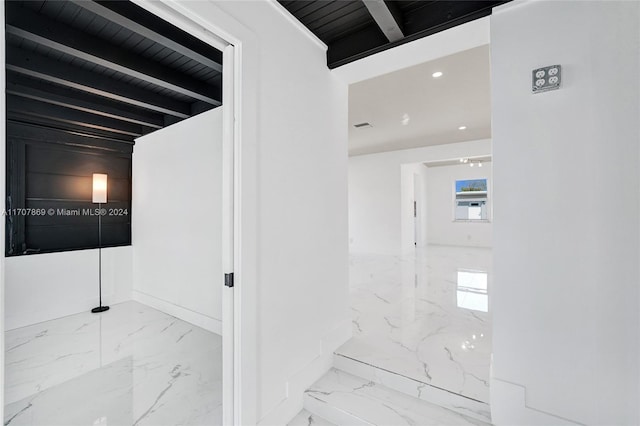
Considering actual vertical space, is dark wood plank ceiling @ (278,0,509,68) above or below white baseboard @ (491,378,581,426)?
above

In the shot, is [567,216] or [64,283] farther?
[64,283]

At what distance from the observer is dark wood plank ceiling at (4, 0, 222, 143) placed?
4.81 ft

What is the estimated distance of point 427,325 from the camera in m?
2.78

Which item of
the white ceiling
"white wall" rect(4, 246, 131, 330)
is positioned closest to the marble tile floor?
"white wall" rect(4, 246, 131, 330)

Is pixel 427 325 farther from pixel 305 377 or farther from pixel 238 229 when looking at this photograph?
pixel 238 229

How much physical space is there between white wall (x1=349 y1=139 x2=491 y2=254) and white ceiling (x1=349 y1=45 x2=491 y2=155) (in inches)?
35.4

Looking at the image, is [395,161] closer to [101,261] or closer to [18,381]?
[101,261]

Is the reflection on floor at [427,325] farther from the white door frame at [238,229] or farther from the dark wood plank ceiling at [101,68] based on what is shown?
the dark wood plank ceiling at [101,68]

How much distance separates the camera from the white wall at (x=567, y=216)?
4.43ft

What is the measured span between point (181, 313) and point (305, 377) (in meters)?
1.86

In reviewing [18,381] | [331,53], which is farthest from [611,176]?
[18,381]

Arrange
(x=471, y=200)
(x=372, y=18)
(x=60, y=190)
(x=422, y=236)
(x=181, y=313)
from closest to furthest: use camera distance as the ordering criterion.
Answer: (x=60, y=190) → (x=372, y=18) → (x=181, y=313) → (x=471, y=200) → (x=422, y=236)

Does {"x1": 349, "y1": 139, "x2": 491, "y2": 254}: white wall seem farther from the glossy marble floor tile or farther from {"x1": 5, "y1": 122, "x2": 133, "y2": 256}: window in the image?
{"x1": 5, "y1": 122, "x2": 133, "y2": 256}: window

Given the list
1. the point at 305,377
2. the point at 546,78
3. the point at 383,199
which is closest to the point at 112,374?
the point at 305,377
